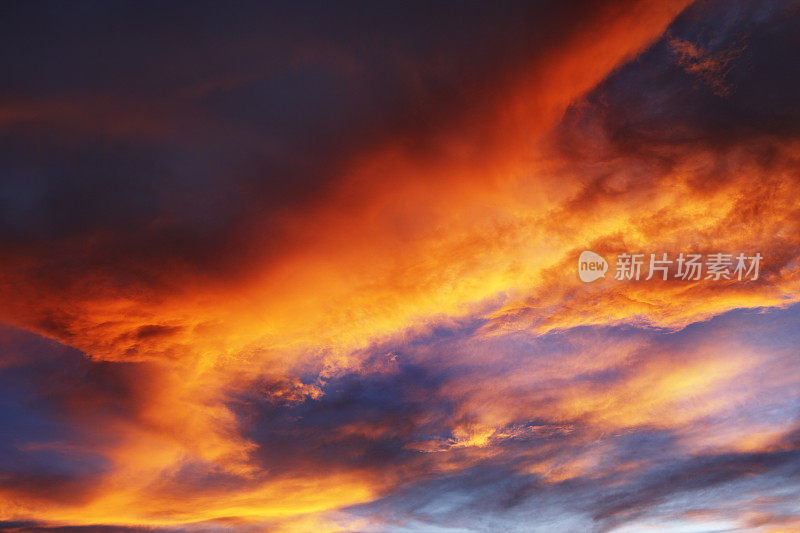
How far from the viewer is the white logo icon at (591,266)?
8.90m

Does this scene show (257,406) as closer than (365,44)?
No

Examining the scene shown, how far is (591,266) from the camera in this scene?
9008 mm

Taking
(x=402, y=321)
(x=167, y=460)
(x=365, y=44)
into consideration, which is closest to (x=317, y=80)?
(x=365, y=44)

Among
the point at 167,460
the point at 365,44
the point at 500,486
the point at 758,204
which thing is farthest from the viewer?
the point at 500,486

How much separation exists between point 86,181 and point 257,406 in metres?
4.98

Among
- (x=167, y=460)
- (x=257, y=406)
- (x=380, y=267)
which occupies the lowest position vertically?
(x=167, y=460)

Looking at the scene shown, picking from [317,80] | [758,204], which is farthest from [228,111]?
[758,204]

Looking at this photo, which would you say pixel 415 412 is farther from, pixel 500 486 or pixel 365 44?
pixel 365 44

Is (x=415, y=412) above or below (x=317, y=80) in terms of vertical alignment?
below

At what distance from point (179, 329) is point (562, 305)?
6745mm

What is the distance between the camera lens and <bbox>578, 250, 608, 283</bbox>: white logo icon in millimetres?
8898

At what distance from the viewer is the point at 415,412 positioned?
10.5m

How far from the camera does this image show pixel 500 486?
11.7 meters

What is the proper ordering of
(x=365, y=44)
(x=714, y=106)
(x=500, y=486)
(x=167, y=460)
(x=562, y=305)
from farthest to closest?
(x=500, y=486) → (x=167, y=460) → (x=562, y=305) → (x=714, y=106) → (x=365, y=44)
